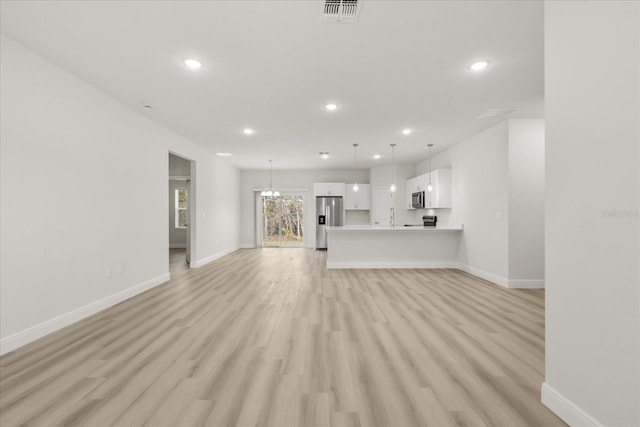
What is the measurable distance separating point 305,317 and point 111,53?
335 centimetres

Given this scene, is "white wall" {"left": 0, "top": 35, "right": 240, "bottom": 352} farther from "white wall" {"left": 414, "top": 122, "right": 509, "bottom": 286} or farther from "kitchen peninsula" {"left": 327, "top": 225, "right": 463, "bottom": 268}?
"white wall" {"left": 414, "top": 122, "right": 509, "bottom": 286}

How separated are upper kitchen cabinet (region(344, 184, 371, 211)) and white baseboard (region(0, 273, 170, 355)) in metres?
6.40

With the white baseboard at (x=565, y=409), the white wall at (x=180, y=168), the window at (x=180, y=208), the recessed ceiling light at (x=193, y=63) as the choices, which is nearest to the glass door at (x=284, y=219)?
the white wall at (x=180, y=168)

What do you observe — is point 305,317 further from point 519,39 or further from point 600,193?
point 519,39

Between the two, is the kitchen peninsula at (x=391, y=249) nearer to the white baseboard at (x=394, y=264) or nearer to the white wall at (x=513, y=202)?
the white baseboard at (x=394, y=264)

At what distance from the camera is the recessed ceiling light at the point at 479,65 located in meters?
3.00

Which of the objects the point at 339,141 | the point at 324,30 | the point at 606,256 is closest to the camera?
the point at 606,256

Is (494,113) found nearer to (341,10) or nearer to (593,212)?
(341,10)

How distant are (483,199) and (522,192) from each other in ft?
2.38

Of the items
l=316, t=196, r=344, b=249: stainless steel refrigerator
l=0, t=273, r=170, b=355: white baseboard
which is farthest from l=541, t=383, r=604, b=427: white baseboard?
l=316, t=196, r=344, b=249: stainless steel refrigerator

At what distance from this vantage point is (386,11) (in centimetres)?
222

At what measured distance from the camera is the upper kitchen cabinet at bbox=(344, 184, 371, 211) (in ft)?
31.4

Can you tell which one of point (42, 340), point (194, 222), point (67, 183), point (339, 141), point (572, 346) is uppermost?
point (339, 141)

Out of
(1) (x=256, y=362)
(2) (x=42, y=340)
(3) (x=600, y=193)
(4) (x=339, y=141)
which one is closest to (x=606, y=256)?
(3) (x=600, y=193)
